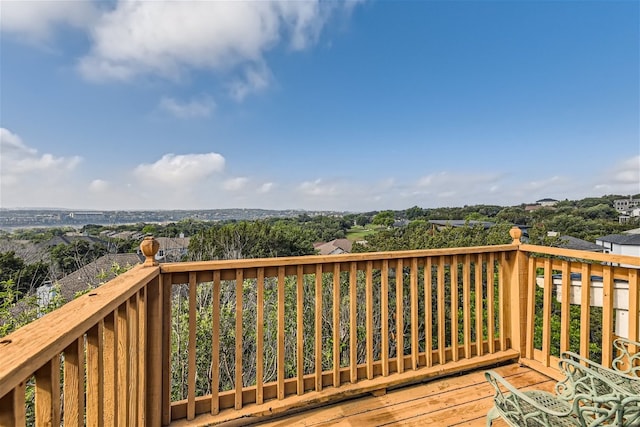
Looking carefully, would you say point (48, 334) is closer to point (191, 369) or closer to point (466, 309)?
point (191, 369)

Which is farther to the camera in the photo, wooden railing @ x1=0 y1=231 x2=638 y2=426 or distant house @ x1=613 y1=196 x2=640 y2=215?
distant house @ x1=613 y1=196 x2=640 y2=215

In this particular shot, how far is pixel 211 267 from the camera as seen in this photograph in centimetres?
191

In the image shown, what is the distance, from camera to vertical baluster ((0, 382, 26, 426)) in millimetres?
539

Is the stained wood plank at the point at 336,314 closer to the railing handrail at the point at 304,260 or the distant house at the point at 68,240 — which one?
the railing handrail at the point at 304,260

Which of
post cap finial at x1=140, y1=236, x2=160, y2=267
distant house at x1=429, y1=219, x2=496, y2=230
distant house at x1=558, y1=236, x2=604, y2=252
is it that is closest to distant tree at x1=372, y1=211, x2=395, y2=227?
distant house at x1=429, y1=219, x2=496, y2=230

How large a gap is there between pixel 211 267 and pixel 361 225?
15.1 m

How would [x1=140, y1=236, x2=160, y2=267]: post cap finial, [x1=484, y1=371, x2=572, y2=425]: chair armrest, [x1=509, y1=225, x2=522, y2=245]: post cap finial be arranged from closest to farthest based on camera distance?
[x1=484, y1=371, x2=572, y2=425]: chair armrest < [x1=140, y1=236, x2=160, y2=267]: post cap finial < [x1=509, y1=225, x2=522, y2=245]: post cap finial

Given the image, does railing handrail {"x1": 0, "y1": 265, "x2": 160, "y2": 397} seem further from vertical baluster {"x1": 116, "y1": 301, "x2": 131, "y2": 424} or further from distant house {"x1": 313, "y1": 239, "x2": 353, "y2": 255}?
distant house {"x1": 313, "y1": 239, "x2": 353, "y2": 255}

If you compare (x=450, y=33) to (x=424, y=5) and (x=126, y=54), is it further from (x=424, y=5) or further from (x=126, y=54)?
(x=126, y=54)

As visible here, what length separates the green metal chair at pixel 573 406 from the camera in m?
1.19

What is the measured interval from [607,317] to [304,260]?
223 centimetres

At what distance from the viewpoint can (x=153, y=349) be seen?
1.75m

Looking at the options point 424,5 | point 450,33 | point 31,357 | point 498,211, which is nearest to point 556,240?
point 498,211

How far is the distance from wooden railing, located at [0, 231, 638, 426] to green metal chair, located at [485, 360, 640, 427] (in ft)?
2.77
